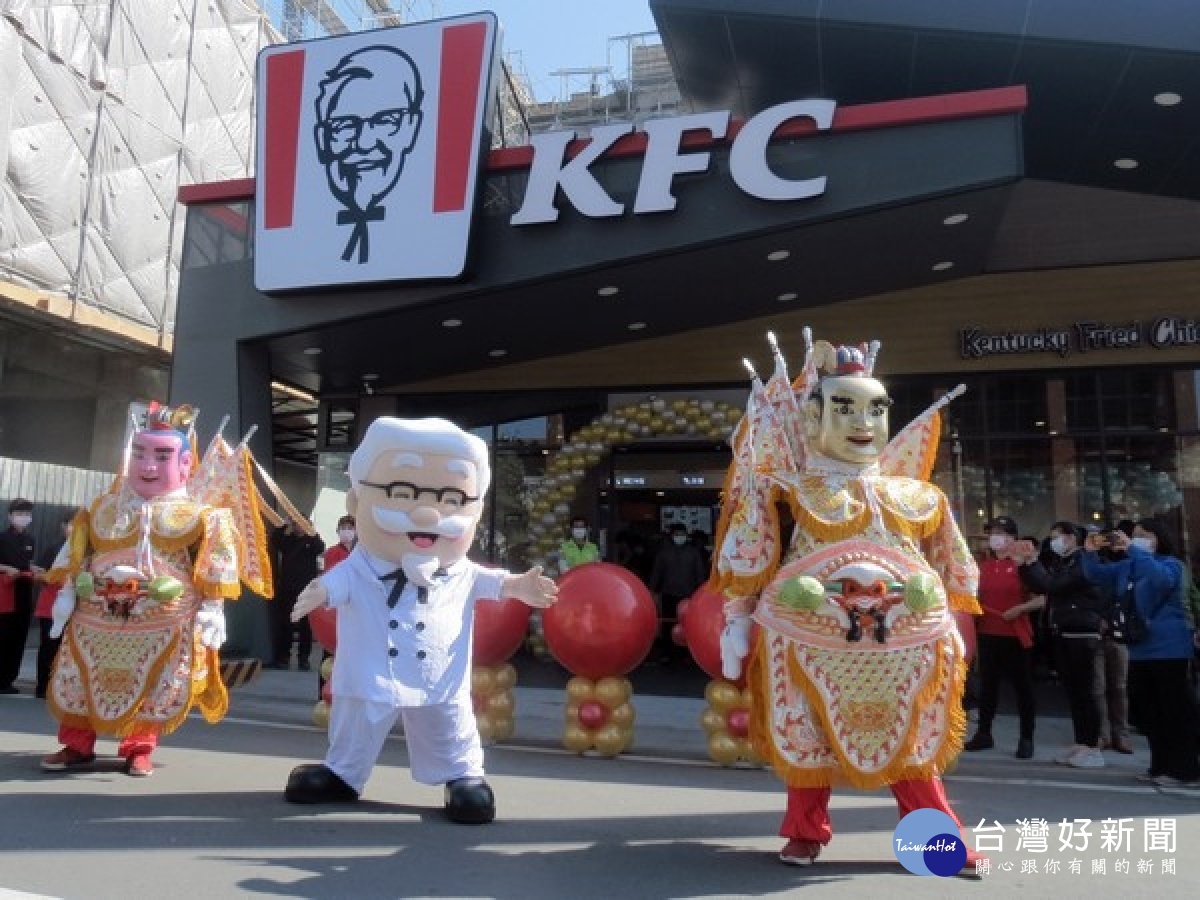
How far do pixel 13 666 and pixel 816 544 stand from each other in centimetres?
803

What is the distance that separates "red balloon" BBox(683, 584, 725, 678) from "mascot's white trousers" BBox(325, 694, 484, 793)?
1.85m

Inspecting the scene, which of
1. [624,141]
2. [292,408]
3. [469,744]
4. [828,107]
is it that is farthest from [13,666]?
[292,408]

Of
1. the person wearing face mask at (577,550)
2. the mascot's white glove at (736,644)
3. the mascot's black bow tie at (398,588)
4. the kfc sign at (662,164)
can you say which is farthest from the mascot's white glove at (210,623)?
the person wearing face mask at (577,550)

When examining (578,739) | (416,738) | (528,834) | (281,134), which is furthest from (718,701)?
(281,134)

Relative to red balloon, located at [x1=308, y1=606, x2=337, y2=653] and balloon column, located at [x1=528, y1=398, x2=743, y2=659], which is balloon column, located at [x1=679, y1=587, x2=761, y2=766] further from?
balloon column, located at [x1=528, y1=398, x2=743, y2=659]

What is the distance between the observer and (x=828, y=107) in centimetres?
877

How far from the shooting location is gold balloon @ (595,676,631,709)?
643cm

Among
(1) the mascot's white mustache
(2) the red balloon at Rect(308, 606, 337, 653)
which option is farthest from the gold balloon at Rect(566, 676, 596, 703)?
(1) the mascot's white mustache

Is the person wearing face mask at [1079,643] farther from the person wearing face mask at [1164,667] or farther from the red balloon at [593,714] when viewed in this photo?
the red balloon at [593,714]

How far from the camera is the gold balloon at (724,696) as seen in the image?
20.1 feet

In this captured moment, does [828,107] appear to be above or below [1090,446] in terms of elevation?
above

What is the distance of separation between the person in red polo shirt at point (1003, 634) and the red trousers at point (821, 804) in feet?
10.0

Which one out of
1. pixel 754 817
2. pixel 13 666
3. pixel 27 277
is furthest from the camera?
pixel 27 277

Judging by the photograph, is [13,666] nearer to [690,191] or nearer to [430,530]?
[430,530]
